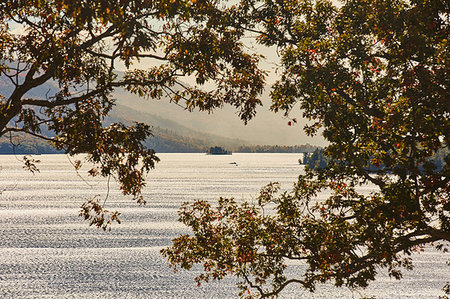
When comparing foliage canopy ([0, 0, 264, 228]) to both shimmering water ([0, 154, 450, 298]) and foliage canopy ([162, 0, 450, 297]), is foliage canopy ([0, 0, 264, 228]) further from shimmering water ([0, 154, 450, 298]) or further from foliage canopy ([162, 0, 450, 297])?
shimmering water ([0, 154, 450, 298])

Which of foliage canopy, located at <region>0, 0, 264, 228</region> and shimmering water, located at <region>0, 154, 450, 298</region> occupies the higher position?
foliage canopy, located at <region>0, 0, 264, 228</region>

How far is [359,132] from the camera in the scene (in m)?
11.8

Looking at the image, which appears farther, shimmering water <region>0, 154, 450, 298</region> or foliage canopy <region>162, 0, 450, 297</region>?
shimmering water <region>0, 154, 450, 298</region>

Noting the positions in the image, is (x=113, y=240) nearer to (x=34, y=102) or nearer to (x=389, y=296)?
(x=389, y=296)

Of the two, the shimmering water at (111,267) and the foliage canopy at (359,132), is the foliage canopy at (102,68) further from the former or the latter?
the shimmering water at (111,267)

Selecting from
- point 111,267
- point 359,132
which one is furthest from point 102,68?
point 111,267

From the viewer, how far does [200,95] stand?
13359 millimetres

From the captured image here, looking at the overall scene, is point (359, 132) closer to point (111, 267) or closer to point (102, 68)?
point (102, 68)

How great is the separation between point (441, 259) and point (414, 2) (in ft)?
202

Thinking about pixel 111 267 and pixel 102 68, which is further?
pixel 111 267

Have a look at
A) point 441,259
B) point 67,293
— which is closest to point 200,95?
point 67,293

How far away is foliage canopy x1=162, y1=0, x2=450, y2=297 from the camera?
388 inches

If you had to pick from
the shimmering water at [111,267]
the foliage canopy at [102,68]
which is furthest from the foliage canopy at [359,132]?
the shimmering water at [111,267]

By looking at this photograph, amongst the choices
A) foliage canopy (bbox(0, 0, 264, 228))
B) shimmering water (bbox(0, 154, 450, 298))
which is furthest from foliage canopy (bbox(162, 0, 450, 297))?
shimmering water (bbox(0, 154, 450, 298))
